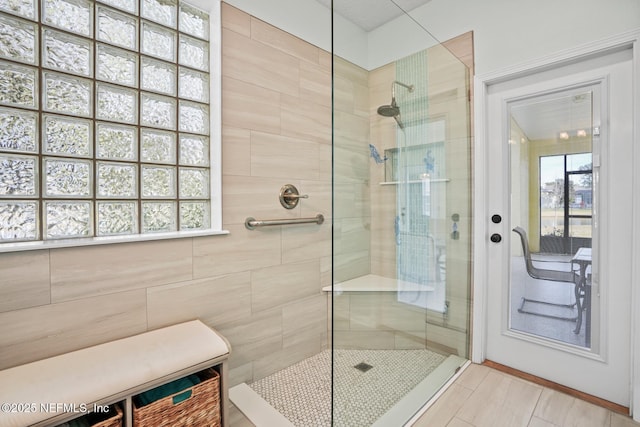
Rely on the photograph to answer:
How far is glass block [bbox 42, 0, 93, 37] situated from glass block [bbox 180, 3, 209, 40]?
449 mm

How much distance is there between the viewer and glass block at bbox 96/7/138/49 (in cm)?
154

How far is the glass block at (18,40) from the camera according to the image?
4.29ft

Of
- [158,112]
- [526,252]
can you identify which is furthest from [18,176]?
[526,252]

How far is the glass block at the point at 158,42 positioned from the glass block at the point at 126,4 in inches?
2.8

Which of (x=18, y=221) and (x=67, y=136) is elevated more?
(x=67, y=136)

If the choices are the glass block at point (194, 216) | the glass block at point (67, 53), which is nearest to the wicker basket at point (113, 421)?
the glass block at point (194, 216)

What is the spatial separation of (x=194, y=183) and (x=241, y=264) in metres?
0.57

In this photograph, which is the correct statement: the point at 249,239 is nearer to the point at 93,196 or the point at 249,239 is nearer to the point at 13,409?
the point at 93,196

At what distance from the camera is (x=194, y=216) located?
6.11 ft

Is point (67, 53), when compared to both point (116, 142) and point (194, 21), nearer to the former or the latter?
point (116, 142)

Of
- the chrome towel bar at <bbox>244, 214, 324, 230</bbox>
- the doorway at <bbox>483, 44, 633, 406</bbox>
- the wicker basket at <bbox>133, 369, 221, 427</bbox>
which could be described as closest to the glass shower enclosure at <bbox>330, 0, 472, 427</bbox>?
the doorway at <bbox>483, 44, 633, 406</bbox>

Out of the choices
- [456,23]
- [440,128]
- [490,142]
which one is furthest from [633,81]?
[456,23]

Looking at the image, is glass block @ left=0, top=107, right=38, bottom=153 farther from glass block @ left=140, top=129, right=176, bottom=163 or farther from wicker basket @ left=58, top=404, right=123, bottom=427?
wicker basket @ left=58, top=404, right=123, bottom=427

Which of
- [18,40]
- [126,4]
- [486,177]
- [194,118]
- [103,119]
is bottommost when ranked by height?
[486,177]
